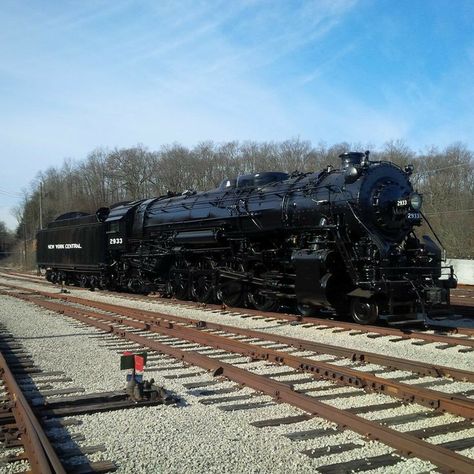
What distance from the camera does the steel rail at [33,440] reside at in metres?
3.69

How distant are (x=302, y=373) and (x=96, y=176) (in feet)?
234

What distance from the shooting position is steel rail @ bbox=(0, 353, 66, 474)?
12.1 ft

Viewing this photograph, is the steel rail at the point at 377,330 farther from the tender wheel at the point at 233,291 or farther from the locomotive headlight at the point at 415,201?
the locomotive headlight at the point at 415,201

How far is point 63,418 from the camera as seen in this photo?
517 cm

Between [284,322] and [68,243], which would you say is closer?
[284,322]

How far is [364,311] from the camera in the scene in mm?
11266

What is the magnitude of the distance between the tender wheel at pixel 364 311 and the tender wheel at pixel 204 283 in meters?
5.12

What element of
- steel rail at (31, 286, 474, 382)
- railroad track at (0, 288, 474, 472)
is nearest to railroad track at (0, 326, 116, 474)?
railroad track at (0, 288, 474, 472)

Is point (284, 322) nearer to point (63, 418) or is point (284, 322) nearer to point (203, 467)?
point (63, 418)

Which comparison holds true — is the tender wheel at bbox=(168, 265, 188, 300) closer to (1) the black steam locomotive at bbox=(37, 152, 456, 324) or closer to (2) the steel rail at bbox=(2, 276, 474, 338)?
(1) the black steam locomotive at bbox=(37, 152, 456, 324)

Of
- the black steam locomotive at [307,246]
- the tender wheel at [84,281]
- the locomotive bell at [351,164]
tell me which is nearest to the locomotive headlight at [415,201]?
the black steam locomotive at [307,246]

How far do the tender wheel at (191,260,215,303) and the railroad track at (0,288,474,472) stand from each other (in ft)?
15.1

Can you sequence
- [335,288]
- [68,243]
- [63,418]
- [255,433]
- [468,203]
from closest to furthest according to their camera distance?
[255,433] → [63,418] → [335,288] → [68,243] → [468,203]

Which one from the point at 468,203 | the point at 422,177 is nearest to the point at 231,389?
the point at 468,203
